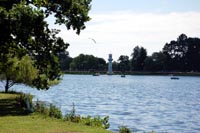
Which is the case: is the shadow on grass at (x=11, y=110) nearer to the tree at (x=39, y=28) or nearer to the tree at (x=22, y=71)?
the tree at (x=39, y=28)

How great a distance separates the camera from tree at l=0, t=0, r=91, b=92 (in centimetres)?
2955

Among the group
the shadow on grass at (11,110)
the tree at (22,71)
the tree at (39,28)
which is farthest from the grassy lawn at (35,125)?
the tree at (22,71)

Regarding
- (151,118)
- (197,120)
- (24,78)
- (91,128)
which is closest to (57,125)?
(91,128)

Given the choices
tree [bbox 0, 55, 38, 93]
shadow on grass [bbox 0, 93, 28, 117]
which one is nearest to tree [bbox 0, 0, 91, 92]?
shadow on grass [bbox 0, 93, 28, 117]

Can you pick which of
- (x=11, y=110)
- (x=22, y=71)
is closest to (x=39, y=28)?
(x=11, y=110)

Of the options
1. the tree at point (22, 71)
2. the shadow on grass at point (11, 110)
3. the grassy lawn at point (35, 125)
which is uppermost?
the tree at point (22, 71)

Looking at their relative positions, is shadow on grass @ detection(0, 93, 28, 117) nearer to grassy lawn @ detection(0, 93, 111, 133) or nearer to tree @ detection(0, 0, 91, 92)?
grassy lawn @ detection(0, 93, 111, 133)

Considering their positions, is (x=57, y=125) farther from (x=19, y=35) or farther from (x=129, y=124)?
(x=129, y=124)

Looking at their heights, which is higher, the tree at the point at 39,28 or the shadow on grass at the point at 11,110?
the tree at the point at 39,28

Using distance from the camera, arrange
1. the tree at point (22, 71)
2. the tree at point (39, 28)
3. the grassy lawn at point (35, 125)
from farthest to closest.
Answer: the tree at point (22, 71) < the tree at point (39, 28) < the grassy lawn at point (35, 125)

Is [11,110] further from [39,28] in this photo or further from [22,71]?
[22,71]

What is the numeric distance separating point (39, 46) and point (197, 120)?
22.4 m

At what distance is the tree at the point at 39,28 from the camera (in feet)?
96.9

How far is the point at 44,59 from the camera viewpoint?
35062mm
